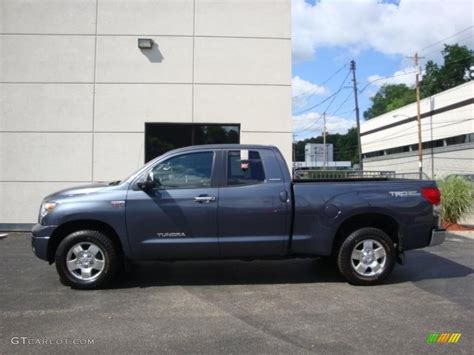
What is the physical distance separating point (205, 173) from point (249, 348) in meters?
2.64

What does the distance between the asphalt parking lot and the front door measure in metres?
0.55

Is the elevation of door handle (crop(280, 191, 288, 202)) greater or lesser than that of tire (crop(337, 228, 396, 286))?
greater

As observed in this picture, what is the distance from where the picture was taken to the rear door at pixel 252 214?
605 centimetres

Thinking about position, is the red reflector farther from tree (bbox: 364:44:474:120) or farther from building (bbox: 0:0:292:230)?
tree (bbox: 364:44:474:120)

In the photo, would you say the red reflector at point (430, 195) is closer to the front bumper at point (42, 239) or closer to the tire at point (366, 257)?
the tire at point (366, 257)

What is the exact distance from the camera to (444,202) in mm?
12203

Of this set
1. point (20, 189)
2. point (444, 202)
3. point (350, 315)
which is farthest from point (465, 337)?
point (20, 189)

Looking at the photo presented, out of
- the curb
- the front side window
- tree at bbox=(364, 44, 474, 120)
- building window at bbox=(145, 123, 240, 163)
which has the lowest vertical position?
the curb

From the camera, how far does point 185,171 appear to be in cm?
615

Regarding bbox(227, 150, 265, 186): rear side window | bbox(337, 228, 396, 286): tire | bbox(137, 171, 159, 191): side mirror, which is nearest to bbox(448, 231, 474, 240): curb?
bbox(337, 228, 396, 286): tire

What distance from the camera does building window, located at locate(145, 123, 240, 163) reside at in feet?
37.2

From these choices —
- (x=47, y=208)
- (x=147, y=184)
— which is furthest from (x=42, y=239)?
(x=147, y=184)

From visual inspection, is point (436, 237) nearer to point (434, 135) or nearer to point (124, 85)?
point (124, 85)

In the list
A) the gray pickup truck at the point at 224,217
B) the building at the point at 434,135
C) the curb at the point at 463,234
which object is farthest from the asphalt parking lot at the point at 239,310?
the building at the point at 434,135
